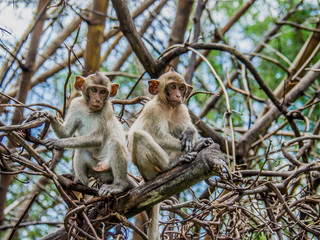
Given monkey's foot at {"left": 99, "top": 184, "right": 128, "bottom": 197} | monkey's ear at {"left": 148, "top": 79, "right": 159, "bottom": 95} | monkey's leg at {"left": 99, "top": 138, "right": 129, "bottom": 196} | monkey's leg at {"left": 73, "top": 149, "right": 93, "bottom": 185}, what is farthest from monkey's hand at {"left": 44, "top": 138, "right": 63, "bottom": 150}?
monkey's ear at {"left": 148, "top": 79, "right": 159, "bottom": 95}

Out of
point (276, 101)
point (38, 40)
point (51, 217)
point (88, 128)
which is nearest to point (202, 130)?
point (276, 101)

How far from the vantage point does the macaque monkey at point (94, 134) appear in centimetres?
659

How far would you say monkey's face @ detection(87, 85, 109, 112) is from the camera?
7.16 meters

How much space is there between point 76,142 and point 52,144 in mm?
509

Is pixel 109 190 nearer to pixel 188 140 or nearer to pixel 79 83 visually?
pixel 188 140

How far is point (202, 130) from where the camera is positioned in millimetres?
9414

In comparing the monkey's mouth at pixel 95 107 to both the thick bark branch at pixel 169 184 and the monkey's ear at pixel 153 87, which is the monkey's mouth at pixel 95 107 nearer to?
the monkey's ear at pixel 153 87

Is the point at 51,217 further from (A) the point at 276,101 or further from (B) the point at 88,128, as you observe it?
(A) the point at 276,101

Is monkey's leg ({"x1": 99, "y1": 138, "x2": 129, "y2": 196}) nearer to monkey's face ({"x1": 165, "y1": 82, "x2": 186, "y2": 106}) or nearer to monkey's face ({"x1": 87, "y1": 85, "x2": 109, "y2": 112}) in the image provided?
monkey's face ({"x1": 87, "y1": 85, "x2": 109, "y2": 112})

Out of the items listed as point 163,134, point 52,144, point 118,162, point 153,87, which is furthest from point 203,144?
point 52,144

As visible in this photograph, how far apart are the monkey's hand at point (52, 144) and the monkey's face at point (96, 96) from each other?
0.98 meters

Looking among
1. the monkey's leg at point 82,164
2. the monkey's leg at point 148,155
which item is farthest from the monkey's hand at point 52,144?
the monkey's leg at point 148,155

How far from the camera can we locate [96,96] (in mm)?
7172

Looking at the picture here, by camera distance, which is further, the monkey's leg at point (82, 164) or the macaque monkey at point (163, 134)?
the monkey's leg at point (82, 164)
